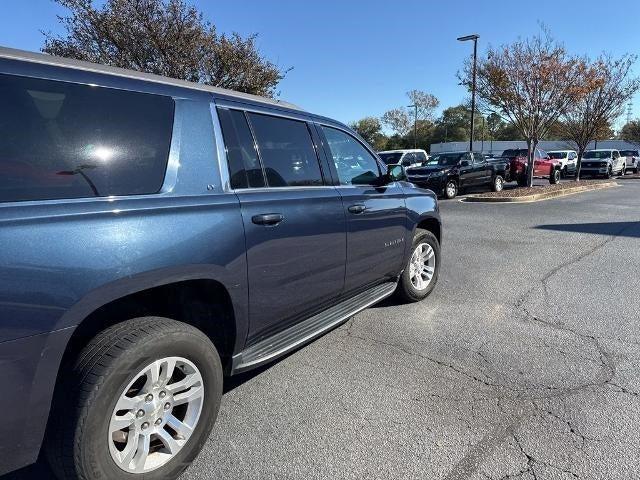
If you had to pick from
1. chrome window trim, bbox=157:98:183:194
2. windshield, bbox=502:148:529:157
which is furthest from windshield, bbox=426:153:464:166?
chrome window trim, bbox=157:98:183:194

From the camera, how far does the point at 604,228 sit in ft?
33.1

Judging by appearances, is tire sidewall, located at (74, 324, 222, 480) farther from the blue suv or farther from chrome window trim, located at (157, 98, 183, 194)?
chrome window trim, located at (157, 98, 183, 194)

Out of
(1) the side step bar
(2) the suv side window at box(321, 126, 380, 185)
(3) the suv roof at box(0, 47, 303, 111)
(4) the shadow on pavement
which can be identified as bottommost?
(4) the shadow on pavement

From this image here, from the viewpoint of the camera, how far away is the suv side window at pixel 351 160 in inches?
153

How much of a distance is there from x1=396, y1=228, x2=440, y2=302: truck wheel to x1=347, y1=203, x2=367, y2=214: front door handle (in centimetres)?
110

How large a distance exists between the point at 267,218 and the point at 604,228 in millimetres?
9563

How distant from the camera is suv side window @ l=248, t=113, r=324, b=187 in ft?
10.3

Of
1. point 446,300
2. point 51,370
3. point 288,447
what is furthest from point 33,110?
point 446,300

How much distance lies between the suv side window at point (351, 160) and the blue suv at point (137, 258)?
53 centimetres

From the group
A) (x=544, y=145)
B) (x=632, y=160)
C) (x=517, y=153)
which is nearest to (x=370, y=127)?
(x=544, y=145)

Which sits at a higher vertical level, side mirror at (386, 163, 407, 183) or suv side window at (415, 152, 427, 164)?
side mirror at (386, 163, 407, 183)

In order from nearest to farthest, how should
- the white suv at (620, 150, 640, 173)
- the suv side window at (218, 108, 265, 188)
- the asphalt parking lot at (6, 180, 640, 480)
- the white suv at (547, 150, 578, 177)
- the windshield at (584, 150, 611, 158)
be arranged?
1. the asphalt parking lot at (6, 180, 640, 480)
2. the suv side window at (218, 108, 265, 188)
3. the white suv at (547, 150, 578, 177)
4. the windshield at (584, 150, 611, 158)
5. the white suv at (620, 150, 640, 173)

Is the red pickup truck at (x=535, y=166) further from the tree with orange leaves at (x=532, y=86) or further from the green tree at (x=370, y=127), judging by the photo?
the green tree at (x=370, y=127)

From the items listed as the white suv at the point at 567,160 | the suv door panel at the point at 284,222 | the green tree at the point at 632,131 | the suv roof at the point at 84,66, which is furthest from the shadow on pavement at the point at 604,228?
the green tree at the point at 632,131
